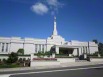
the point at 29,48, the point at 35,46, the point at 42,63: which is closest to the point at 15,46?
the point at 29,48

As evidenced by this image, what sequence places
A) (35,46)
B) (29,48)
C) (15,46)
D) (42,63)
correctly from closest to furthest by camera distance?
(42,63) → (15,46) → (29,48) → (35,46)

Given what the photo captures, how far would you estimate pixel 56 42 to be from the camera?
51.8 meters

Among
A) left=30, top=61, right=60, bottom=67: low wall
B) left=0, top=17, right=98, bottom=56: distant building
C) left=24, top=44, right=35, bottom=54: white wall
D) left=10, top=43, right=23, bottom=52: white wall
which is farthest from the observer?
left=24, top=44, right=35, bottom=54: white wall

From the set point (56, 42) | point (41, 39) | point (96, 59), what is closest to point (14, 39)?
point (41, 39)

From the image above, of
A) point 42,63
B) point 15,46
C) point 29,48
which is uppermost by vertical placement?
point 15,46

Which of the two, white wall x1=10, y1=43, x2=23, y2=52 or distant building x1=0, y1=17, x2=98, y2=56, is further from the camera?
white wall x1=10, y1=43, x2=23, y2=52

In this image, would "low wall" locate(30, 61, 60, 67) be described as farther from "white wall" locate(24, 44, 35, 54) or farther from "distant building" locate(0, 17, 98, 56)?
"white wall" locate(24, 44, 35, 54)

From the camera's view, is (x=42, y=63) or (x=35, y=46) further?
(x=35, y=46)

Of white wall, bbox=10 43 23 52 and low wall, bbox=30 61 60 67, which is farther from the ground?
white wall, bbox=10 43 23 52

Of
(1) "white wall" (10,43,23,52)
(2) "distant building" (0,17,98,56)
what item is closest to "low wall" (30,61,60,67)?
(2) "distant building" (0,17,98,56)

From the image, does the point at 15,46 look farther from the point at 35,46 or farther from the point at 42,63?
the point at 42,63

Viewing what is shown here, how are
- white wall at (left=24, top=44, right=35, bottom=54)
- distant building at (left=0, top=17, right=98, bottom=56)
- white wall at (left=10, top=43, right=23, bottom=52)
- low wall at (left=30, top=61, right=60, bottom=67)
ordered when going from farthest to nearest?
1. white wall at (left=24, top=44, right=35, bottom=54)
2. white wall at (left=10, top=43, right=23, bottom=52)
3. distant building at (left=0, top=17, right=98, bottom=56)
4. low wall at (left=30, top=61, right=60, bottom=67)

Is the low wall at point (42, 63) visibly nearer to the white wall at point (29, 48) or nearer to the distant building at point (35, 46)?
the distant building at point (35, 46)

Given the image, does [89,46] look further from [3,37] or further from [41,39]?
[3,37]
